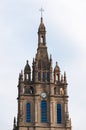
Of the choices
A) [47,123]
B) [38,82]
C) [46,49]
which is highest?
[46,49]

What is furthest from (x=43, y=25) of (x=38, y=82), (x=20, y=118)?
(x=20, y=118)

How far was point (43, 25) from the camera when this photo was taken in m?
119

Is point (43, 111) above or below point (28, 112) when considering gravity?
above

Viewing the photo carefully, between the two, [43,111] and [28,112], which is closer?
[28,112]

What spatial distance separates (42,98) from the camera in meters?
113

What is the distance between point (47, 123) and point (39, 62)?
1275cm

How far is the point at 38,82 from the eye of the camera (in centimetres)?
11444

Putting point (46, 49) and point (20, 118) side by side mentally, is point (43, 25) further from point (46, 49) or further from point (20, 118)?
point (20, 118)

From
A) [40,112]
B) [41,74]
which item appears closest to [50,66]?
[41,74]

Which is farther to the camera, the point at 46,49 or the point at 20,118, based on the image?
the point at 46,49

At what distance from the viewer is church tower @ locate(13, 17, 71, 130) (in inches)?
4392

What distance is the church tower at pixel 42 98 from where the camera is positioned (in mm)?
111562

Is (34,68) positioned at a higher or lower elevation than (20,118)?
higher

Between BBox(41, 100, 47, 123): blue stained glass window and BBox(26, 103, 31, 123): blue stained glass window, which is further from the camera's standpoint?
BBox(41, 100, 47, 123): blue stained glass window
